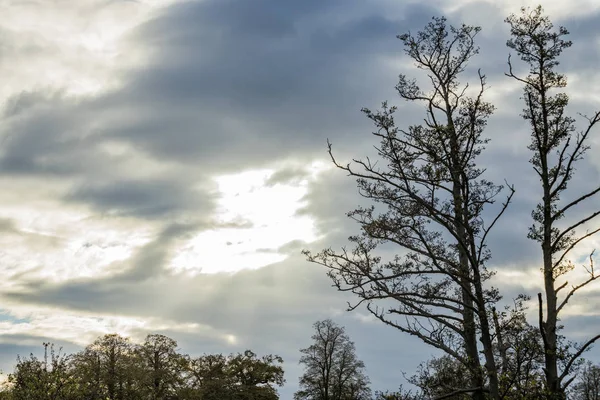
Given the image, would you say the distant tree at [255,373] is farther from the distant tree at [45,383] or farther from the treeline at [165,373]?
the distant tree at [45,383]

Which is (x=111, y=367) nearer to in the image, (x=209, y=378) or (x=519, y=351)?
(x=209, y=378)

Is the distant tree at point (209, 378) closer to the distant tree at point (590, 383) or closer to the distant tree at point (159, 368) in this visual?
the distant tree at point (159, 368)

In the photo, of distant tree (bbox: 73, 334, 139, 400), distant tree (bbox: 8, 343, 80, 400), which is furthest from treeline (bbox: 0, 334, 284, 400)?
distant tree (bbox: 8, 343, 80, 400)

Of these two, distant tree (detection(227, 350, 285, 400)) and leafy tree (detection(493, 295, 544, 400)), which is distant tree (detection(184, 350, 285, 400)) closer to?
distant tree (detection(227, 350, 285, 400))

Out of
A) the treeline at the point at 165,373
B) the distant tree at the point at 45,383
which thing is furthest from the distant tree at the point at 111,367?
the distant tree at the point at 45,383

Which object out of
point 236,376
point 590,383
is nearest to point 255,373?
point 236,376

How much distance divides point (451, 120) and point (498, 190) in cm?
258

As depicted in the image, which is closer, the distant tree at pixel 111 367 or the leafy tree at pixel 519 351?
the leafy tree at pixel 519 351

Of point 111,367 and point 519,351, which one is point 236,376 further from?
point 519,351

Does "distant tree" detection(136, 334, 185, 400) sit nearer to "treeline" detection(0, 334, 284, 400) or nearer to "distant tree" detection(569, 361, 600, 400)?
"treeline" detection(0, 334, 284, 400)

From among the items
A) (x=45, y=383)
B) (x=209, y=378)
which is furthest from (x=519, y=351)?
(x=209, y=378)

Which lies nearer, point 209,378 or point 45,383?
point 45,383

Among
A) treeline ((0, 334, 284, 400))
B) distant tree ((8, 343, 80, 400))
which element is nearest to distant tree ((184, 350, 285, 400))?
treeline ((0, 334, 284, 400))

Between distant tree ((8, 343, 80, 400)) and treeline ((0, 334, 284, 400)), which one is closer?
distant tree ((8, 343, 80, 400))
